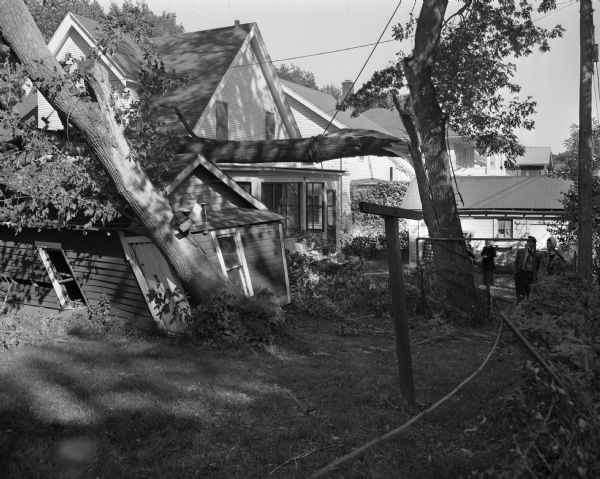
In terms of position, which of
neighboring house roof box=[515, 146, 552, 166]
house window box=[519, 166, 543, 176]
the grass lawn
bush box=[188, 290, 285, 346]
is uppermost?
neighboring house roof box=[515, 146, 552, 166]

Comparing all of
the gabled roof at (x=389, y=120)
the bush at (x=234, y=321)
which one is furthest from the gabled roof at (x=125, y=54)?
the gabled roof at (x=389, y=120)

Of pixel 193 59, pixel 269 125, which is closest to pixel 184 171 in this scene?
pixel 193 59

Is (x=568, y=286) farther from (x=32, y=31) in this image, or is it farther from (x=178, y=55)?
(x=178, y=55)

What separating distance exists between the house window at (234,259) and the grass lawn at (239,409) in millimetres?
2433

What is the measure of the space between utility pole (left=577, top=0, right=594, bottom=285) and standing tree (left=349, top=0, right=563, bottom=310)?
2.30 metres

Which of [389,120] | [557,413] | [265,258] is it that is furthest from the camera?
[389,120]

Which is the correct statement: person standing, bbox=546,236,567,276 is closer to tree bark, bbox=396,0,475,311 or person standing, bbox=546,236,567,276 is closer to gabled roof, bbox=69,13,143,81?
tree bark, bbox=396,0,475,311

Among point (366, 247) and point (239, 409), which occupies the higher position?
point (366, 247)

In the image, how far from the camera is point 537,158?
64750 mm

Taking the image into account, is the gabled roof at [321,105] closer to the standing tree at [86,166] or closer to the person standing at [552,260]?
the person standing at [552,260]

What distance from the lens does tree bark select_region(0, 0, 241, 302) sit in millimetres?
10289

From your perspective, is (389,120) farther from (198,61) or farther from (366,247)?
(198,61)

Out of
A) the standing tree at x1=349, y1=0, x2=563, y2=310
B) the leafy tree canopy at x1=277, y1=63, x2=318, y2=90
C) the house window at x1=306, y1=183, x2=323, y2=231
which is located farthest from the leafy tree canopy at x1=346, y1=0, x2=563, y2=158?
the leafy tree canopy at x1=277, y1=63, x2=318, y2=90

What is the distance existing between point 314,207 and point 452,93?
30.9 ft
